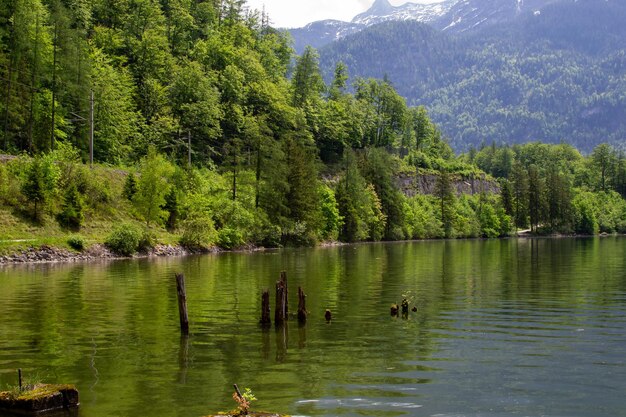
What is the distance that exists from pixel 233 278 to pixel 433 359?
29.1 metres

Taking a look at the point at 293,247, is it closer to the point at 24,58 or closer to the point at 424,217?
the point at 24,58

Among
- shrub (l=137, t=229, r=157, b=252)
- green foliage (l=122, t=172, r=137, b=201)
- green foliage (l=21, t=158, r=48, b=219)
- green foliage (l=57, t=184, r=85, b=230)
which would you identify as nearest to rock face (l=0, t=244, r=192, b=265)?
shrub (l=137, t=229, r=157, b=252)

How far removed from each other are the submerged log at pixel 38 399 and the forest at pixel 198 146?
5461 cm

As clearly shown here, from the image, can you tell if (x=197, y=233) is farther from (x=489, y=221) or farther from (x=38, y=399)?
(x=489, y=221)

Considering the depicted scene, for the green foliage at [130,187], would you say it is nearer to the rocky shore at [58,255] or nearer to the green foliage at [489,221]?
the rocky shore at [58,255]

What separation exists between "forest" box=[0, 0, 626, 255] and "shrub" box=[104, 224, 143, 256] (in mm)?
154

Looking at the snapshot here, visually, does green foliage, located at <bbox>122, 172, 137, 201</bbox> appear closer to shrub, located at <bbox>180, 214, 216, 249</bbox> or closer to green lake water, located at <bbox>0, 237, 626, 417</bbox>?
shrub, located at <bbox>180, 214, 216, 249</bbox>

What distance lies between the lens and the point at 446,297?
3938cm

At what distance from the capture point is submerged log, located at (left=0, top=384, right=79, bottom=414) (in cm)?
1581

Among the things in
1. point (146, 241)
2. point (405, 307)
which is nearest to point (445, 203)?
point (146, 241)

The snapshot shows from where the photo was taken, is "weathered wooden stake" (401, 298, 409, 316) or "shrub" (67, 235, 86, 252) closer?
"weathered wooden stake" (401, 298, 409, 316)

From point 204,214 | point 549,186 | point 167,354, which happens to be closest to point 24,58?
point 204,214

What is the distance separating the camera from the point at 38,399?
15.9 metres

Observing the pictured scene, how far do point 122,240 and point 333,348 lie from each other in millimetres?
53571
